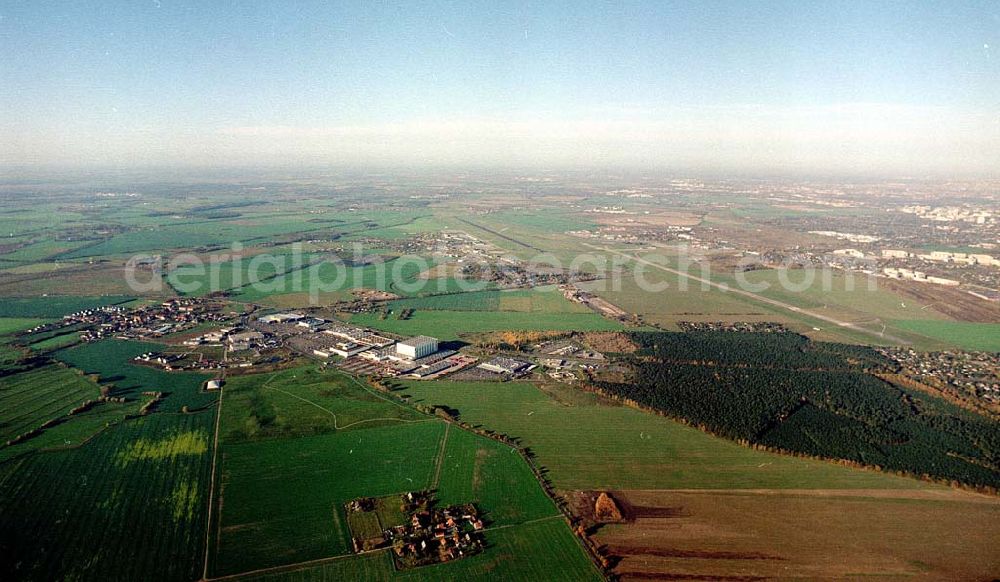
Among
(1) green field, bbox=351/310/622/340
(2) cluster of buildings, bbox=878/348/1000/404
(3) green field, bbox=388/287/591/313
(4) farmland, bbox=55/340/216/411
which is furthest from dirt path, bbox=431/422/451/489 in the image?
(2) cluster of buildings, bbox=878/348/1000/404

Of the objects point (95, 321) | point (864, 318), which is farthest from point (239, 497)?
point (864, 318)

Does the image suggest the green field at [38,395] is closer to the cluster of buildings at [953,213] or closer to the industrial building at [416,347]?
the industrial building at [416,347]

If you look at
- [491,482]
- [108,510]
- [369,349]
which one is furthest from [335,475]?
[369,349]

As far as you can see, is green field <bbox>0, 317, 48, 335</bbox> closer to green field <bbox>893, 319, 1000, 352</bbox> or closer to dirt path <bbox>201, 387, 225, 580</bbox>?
dirt path <bbox>201, 387, 225, 580</bbox>

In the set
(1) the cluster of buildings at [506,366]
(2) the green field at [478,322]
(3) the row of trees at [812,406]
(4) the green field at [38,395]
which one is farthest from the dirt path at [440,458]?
(4) the green field at [38,395]

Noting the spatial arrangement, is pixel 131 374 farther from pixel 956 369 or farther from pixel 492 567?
pixel 956 369
